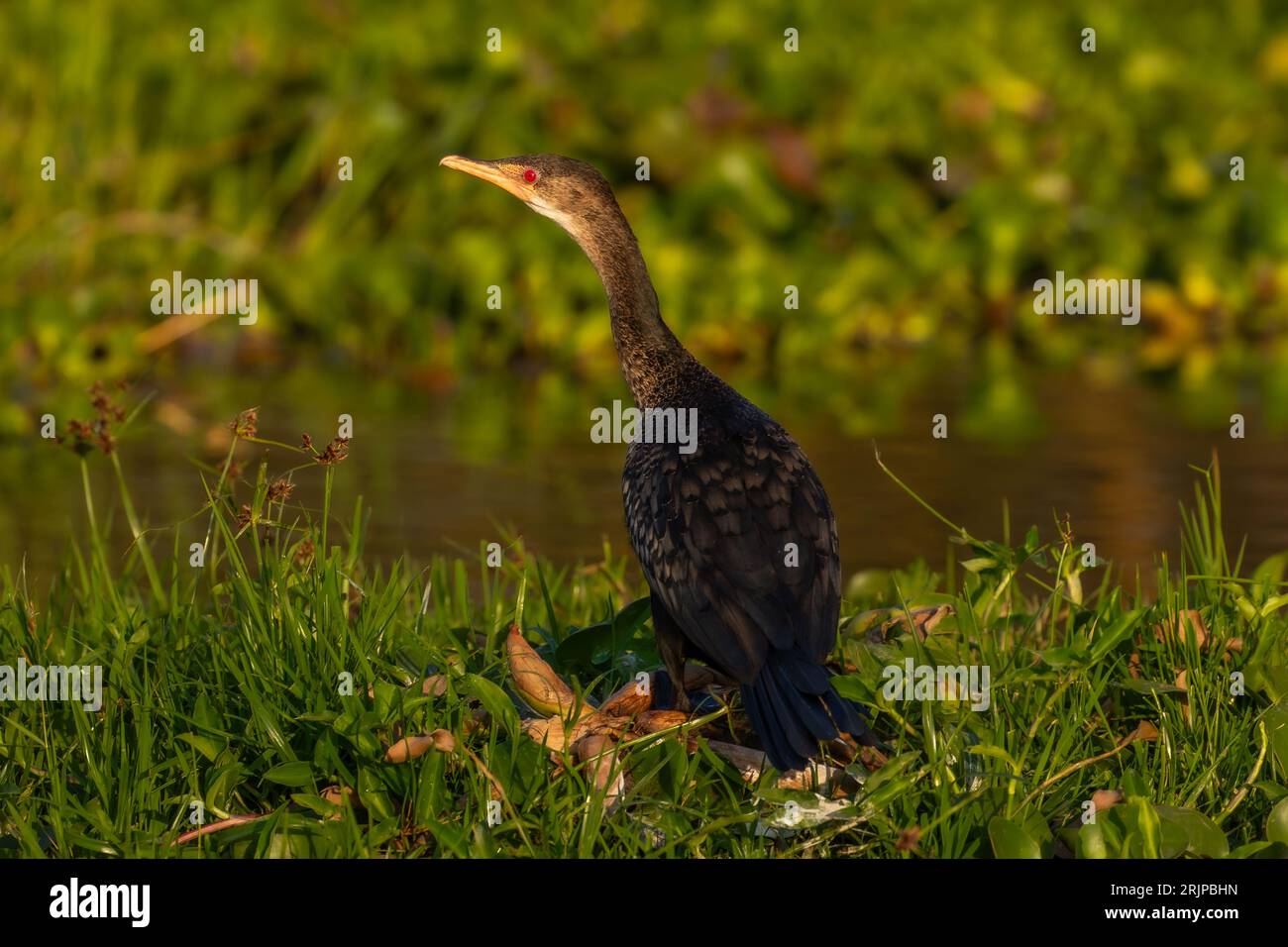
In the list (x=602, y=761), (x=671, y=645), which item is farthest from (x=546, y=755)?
(x=671, y=645)

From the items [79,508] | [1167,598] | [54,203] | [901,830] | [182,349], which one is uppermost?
[54,203]

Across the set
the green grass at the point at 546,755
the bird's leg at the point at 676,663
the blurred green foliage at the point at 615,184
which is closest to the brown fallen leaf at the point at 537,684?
the green grass at the point at 546,755

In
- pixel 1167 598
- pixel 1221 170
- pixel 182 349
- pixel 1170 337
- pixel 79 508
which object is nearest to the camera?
pixel 1167 598

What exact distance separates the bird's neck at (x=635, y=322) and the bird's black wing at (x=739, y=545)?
41cm

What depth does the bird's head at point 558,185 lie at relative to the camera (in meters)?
5.80

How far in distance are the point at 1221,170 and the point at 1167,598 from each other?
949cm

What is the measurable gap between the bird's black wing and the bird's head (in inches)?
35.6

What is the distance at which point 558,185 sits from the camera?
19.2 ft

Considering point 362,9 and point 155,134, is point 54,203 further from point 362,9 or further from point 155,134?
point 362,9

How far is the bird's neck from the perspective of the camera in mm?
5551

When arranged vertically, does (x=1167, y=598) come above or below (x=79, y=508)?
below

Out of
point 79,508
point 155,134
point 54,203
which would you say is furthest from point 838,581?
point 155,134

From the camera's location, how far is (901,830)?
450cm

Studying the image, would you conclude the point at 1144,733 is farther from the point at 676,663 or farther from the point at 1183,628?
the point at 676,663
